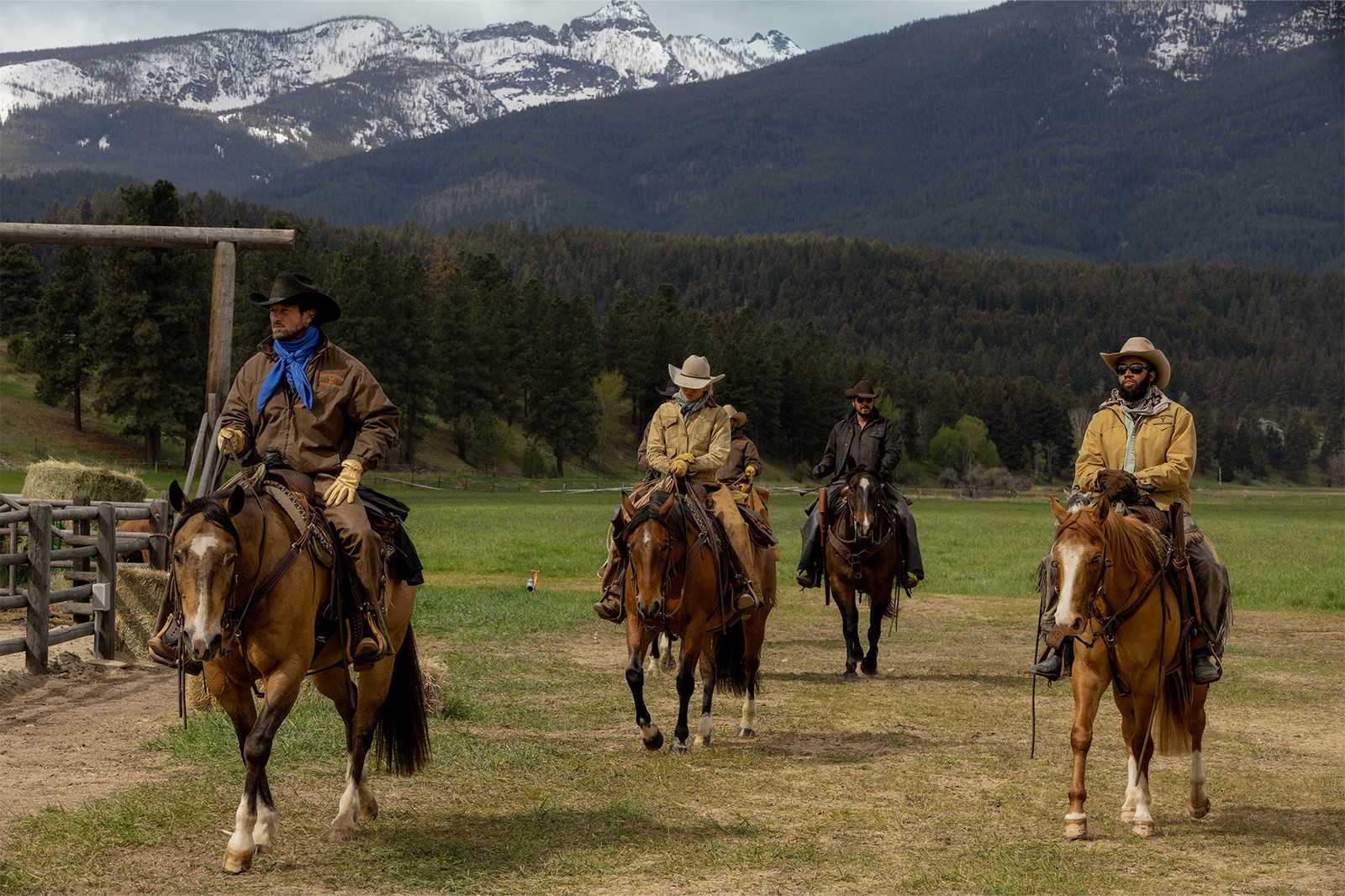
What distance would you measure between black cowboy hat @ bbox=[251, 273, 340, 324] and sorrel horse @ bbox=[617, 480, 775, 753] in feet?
11.3

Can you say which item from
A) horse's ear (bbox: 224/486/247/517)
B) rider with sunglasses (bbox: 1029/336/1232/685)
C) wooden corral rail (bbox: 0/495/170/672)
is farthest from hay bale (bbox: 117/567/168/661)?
rider with sunglasses (bbox: 1029/336/1232/685)

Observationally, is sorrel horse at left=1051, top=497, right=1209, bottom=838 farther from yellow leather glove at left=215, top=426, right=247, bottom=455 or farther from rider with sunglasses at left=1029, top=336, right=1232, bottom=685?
yellow leather glove at left=215, top=426, right=247, bottom=455

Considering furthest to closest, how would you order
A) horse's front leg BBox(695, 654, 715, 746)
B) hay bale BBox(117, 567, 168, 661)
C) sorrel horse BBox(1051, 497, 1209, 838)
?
hay bale BBox(117, 567, 168, 661), horse's front leg BBox(695, 654, 715, 746), sorrel horse BBox(1051, 497, 1209, 838)

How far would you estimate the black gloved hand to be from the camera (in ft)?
30.1

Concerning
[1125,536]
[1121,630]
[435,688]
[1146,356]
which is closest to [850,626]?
[435,688]

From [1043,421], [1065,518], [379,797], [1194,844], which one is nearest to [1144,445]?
[1065,518]

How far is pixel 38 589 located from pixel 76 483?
11814mm

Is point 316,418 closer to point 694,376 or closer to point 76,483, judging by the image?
point 694,376

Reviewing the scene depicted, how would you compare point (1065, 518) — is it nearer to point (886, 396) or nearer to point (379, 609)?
point (379, 609)

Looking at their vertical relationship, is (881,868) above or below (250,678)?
below

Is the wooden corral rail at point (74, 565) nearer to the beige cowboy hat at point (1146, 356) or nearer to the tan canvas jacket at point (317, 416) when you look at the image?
the tan canvas jacket at point (317, 416)

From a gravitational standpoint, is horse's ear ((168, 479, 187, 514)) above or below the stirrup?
above

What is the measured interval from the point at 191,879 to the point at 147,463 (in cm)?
6667

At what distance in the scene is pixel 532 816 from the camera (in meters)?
9.01
